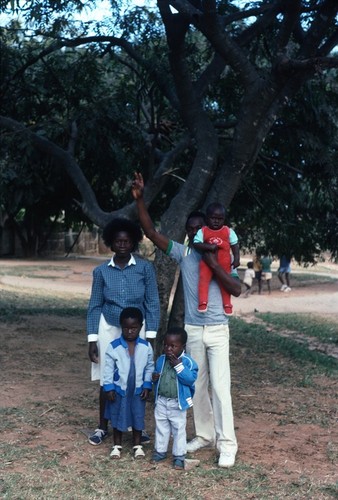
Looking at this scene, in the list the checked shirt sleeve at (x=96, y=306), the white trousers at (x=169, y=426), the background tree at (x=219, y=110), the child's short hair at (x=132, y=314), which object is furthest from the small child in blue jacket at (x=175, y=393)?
the background tree at (x=219, y=110)

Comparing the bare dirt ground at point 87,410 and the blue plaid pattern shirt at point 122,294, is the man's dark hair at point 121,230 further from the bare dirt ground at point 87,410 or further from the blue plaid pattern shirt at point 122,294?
the bare dirt ground at point 87,410

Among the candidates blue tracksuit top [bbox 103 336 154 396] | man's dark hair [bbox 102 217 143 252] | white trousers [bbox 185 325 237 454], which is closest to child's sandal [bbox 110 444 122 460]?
blue tracksuit top [bbox 103 336 154 396]

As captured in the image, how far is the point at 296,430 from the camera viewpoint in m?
5.86

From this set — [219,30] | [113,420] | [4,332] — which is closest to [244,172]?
[219,30]

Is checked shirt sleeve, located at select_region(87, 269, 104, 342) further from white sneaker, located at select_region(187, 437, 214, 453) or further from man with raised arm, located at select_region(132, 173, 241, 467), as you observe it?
white sneaker, located at select_region(187, 437, 214, 453)

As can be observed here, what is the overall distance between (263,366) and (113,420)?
4.49 meters

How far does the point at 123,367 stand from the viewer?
4883 millimetres

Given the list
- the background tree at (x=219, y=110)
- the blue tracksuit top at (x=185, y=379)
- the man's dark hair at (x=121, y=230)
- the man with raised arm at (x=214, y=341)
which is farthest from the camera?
the background tree at (x=219, y=110)

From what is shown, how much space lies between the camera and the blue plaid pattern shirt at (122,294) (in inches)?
199

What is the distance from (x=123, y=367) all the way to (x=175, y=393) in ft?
1.33

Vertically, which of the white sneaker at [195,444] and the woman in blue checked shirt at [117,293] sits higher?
the woman in blue checked shirt at [117,293]

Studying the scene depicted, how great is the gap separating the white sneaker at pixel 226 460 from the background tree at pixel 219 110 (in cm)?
215

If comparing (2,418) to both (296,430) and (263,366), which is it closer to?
(296,430)

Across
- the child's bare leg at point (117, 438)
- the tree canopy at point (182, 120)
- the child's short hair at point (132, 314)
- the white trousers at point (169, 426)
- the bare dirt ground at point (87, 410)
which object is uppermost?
the tree canopy at point (182, 120)
